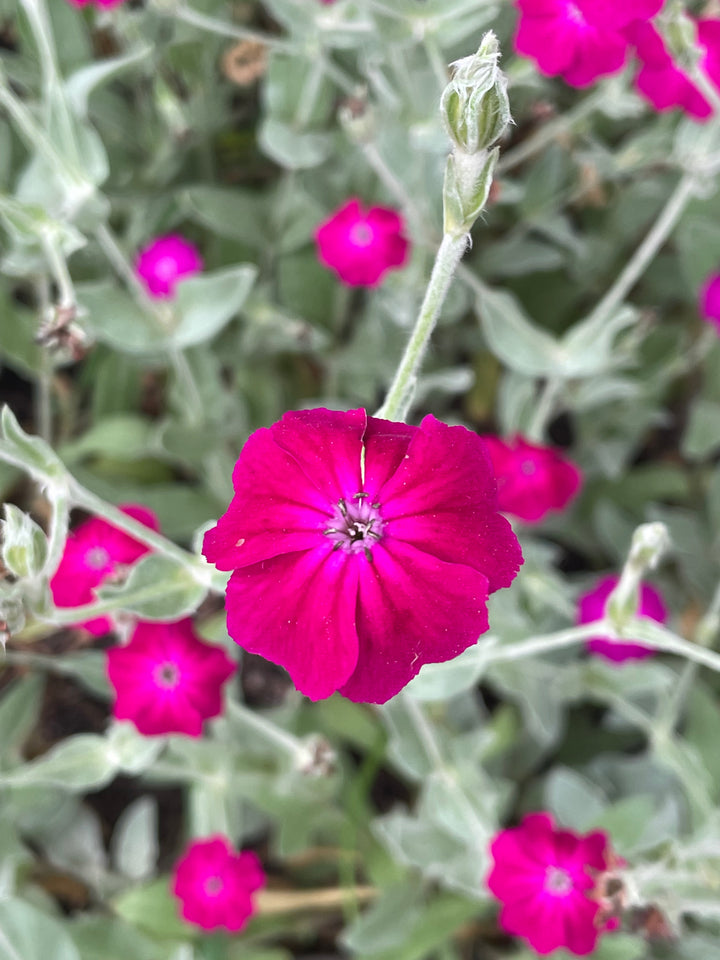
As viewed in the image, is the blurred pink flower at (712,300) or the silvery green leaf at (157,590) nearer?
the silvery green leaf at (157,590)

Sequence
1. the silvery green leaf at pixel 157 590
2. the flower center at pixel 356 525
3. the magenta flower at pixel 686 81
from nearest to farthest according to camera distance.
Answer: the flower center at pixel 356 525
the silvery green leaf at pixel 157 590
the magenta flower at pixel 686 81

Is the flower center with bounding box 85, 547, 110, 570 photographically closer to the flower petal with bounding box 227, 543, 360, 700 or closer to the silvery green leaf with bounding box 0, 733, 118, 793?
the silvery green leaf with bounding box 0, 733, 118, 793

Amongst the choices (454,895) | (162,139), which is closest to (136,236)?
(162,139)

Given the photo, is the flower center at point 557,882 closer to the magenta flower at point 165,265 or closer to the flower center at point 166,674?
the flower center at point 166,674

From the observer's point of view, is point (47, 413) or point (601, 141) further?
point (601, 141)

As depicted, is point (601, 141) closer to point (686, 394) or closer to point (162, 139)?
point (686, 394)

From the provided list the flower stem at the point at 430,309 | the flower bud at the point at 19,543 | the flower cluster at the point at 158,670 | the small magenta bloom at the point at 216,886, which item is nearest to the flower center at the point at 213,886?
the small magenta bloom at the point at 216,886

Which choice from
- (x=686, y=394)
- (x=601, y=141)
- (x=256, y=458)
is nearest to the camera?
(x=256, y=458)
